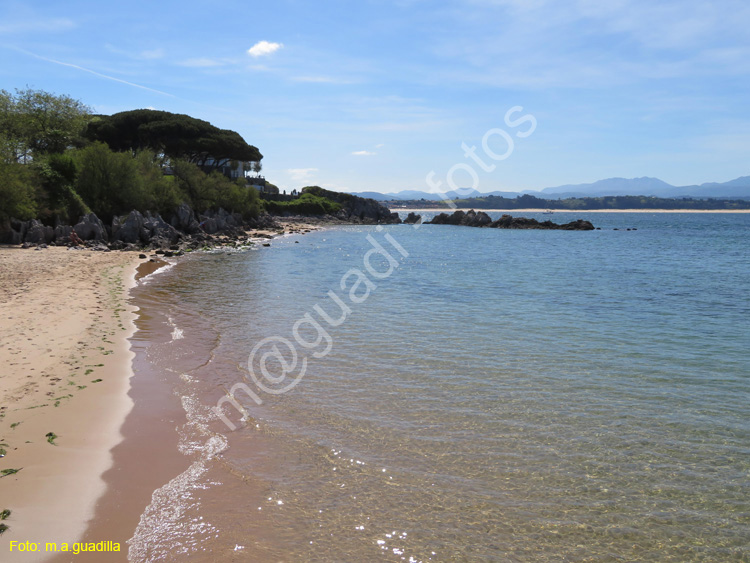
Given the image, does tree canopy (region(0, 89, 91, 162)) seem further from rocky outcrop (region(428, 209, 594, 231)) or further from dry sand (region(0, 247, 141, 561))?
rocky outcrop (region(428, 209, 594, 231))

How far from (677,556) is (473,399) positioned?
5.14 metres

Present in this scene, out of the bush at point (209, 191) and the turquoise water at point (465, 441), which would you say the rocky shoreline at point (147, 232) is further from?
the turquoise water at point (465, 441)

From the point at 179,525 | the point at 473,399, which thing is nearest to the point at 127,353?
the point at 179,525

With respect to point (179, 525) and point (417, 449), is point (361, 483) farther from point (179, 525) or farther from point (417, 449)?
point (179, 525)

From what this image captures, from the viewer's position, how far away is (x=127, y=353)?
13852 mm

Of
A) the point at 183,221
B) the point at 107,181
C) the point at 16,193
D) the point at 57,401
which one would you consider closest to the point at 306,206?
the point at 183,221

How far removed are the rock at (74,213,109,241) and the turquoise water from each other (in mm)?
28064

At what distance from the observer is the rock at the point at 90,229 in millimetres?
42334

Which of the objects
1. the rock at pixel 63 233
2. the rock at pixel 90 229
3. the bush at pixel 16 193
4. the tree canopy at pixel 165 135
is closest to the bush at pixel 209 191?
the tree canopy at pixel 165 135

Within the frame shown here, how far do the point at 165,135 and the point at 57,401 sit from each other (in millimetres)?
77971

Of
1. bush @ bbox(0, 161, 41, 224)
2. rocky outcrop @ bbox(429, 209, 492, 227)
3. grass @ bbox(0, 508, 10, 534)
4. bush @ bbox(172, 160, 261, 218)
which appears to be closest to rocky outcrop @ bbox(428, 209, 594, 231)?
rocky outcrop @ bbox(429, 209, 492, 227)

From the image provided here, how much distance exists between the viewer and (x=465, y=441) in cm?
906

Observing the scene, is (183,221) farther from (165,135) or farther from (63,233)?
(165,135)

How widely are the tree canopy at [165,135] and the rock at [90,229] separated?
33.8 meters
